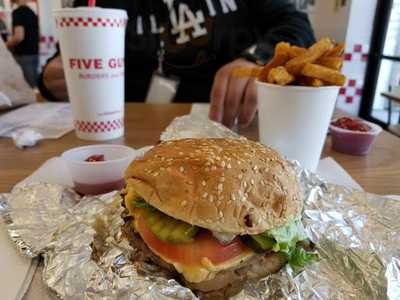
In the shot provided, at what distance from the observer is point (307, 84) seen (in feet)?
2.95

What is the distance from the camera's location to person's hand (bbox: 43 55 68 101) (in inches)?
68.3

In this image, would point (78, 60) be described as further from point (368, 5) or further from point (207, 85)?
point (368, 5)

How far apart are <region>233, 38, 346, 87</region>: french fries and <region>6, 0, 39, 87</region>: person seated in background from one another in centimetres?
426

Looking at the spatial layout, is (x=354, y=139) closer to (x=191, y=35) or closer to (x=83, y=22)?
(x=83, y=22)

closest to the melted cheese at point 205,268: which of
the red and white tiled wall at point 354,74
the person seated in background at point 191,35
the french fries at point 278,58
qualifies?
the french fries at point 278,58

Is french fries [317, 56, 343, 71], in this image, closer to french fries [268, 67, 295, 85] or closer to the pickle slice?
french fries [268, 67, 295, 85]

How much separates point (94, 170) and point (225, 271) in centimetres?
41

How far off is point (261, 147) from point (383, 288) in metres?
0.34

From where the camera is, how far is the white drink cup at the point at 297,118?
2.92ft

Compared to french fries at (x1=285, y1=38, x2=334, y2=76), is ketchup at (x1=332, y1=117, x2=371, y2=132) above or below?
below

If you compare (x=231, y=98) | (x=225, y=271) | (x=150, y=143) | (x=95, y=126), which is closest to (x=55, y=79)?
(x=95, y=126)

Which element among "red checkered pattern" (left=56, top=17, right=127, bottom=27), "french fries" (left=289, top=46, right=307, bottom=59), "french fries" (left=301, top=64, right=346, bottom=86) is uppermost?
"red checkered pattern" (left=56, top=17, right=127, bottom=27)

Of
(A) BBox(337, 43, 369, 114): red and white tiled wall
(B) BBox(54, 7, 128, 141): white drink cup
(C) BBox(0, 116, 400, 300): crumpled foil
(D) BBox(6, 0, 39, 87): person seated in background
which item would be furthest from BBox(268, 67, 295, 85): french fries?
(D) BBox(6, 0, 39, 87): person seated in background

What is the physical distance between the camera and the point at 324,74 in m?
0.85
